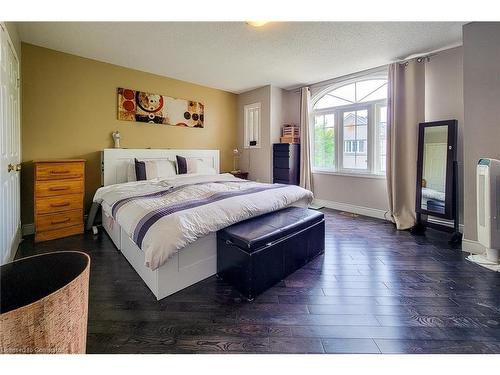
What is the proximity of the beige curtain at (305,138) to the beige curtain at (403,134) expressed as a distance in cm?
149

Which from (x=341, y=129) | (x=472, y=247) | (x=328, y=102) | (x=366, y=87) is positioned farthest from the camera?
(x=328, y=102)

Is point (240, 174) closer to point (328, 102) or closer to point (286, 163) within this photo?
point (286, 163)

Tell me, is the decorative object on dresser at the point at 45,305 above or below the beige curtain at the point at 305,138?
below

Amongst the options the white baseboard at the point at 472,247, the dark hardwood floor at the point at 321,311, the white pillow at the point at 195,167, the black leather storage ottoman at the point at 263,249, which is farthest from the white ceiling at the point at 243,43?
the dark hardwood floor at the point at 321,311

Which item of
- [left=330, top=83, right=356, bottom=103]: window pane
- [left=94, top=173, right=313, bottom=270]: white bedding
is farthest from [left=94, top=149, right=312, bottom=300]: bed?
[left=330, top=83, right=356, bottom=103]: window pane

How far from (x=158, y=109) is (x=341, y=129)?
336 cm

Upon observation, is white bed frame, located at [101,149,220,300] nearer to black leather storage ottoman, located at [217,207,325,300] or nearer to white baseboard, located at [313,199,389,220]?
black leather storage ottoman, located at [217,207,325,300]

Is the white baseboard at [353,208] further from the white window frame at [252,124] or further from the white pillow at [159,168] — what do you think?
the white pillow at [159,168]

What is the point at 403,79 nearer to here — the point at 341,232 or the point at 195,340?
the point at 341,232

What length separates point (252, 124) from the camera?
5492 mm

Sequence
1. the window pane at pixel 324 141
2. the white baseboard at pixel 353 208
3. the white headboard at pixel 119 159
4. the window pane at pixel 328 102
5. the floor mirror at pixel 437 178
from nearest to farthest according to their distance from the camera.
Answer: the floor mirror at pixel 437 178
the white headboard at pixel 119 159
the white baseboard at pixel 353 208
the window pane at pixel 328 102
the window pane at pixel 324 141

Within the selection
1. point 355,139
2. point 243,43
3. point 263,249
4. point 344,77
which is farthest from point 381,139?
point 263,249

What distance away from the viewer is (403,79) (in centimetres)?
365

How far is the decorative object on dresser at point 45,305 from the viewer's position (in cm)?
70
